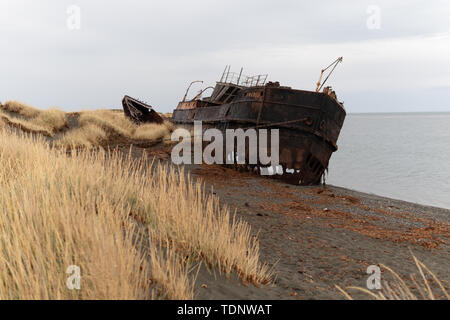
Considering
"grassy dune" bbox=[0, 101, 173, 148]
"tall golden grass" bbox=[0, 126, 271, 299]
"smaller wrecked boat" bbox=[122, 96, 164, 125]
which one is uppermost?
"smaller wrecked boat" bbox=[122, 96, 164, 125]

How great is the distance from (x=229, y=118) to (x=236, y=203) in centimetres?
756

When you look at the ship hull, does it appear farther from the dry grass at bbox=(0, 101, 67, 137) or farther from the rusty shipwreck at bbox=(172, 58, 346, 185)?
the dry grass at bbox=(0, 101, 67, 137)

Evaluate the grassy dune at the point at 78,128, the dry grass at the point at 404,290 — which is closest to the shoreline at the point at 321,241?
the dry grass at the point at 404,290

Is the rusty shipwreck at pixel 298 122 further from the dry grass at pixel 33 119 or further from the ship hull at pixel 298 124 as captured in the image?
the dry grass at pixel 33 119

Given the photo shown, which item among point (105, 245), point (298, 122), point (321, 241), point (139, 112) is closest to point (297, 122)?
point (298, 122)

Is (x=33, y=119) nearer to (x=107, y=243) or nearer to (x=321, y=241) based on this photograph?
(x=321, y=241)

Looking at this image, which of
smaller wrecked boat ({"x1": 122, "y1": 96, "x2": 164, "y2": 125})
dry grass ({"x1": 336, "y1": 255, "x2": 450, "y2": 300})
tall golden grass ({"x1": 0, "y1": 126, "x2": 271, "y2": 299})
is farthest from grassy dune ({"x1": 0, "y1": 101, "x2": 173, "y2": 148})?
dry grass ({"x1": 336, "y1": 255, "x2": 450, "y2": 300})

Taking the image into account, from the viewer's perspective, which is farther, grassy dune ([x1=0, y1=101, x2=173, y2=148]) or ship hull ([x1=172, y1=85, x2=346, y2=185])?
grassy dune ([x1=0, y1=101, x2=173, y2=148])

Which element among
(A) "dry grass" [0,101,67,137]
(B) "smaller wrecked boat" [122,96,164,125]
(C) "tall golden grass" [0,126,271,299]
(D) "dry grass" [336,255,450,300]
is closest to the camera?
(C) "tall golden grass" [0,126,271,299]

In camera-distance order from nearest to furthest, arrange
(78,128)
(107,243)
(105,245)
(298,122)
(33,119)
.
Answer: (107,243) < (105,245) < (298,122) < (78,128) < (33,119)

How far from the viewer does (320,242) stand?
6566mm

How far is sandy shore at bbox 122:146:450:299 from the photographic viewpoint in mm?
4082
